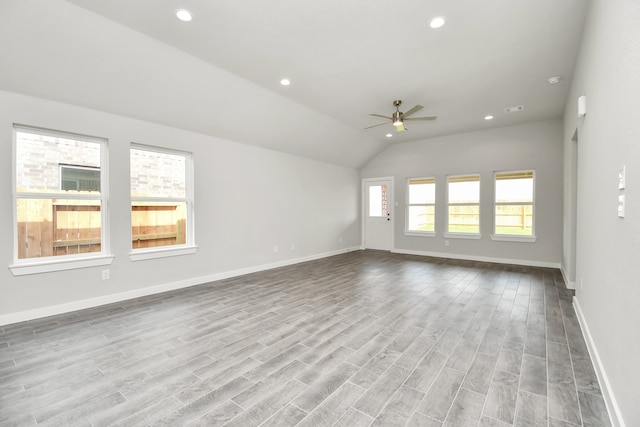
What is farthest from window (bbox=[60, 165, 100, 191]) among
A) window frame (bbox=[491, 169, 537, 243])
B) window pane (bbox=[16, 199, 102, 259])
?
window frame (bbox=[491, 169, 537, 243])

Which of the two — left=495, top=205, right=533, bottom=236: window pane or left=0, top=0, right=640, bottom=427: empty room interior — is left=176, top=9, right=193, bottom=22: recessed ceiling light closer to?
left=0, top=0, right=640, bottom=427: empty room interior

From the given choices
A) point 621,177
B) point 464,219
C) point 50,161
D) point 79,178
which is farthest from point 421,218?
point 50,161

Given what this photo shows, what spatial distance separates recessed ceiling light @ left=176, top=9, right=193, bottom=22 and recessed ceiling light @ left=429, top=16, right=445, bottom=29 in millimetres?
2372

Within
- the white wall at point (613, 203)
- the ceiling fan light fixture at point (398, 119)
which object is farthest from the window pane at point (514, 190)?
the white wall at point (613, 203)

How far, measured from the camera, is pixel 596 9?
2.30 meters

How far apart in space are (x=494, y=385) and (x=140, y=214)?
4677 millimetres

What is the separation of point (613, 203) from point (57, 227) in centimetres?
542

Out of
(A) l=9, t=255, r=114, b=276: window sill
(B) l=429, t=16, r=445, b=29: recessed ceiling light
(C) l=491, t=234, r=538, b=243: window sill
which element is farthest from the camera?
(C) l=491, t=234, r=538, b=243: window sill

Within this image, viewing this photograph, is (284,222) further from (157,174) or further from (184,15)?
(184,15)

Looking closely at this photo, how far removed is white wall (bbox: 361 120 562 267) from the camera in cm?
590

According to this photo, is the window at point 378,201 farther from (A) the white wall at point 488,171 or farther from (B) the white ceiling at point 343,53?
(B) the white ceiling at point 343,53

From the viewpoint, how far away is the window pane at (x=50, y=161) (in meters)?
3.26

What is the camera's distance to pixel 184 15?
272 cm

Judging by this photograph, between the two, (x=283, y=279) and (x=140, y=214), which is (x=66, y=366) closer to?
(x=140, y=214)
